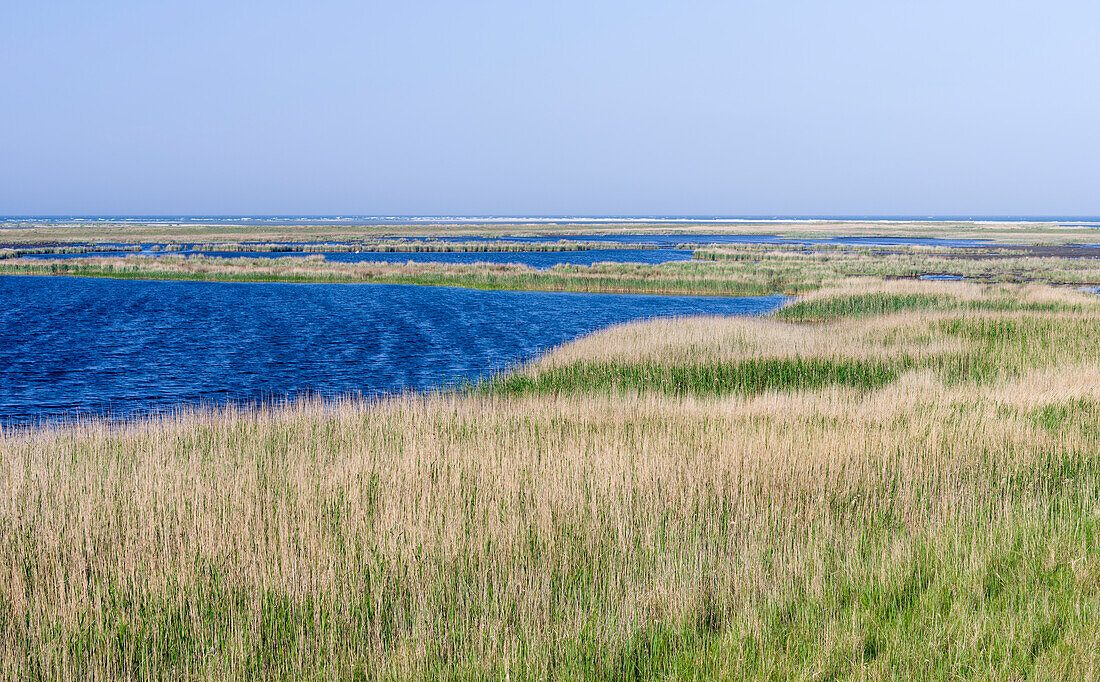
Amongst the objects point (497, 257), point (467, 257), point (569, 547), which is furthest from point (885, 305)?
point (497, 257)

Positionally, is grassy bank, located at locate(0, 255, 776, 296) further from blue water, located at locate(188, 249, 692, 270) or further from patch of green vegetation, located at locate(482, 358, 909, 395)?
patch of green vegetation, located at locate(482, 358, 909, 395)

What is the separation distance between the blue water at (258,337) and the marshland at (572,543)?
23.6 feet

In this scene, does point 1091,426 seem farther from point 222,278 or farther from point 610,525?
point 222,278

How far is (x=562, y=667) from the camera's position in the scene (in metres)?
4.87

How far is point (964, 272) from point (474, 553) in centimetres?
6200

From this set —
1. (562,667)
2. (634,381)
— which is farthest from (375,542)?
(634,381)

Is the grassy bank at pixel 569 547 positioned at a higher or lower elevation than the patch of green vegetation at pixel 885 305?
lower

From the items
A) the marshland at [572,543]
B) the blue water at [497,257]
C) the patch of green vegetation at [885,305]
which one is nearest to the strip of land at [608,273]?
the blue water at [497,257]

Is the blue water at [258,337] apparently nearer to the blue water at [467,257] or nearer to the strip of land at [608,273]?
the strip of land at [608,273]

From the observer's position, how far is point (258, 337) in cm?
3206

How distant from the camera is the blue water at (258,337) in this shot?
69.4 ft

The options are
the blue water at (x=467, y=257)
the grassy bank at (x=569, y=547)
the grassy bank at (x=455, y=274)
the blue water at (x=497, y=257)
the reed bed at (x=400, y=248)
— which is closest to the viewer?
the grassy bank at (x=569, y=547)

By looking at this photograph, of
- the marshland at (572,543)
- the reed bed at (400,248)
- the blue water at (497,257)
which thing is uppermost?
the reed bed at (400,248)

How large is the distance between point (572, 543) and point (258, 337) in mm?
28042
